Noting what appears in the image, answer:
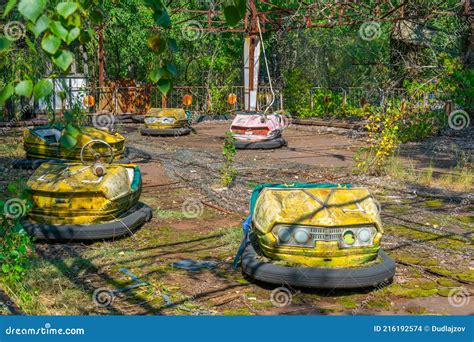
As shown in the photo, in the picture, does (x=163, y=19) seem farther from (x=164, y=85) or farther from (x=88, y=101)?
(x=88, y=101)

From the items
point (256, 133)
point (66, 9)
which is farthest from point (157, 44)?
point (256, 133)

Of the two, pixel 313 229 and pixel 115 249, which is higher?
pixel 313 229

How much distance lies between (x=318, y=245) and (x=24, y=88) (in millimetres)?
3481

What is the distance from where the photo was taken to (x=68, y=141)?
1895 millimetres

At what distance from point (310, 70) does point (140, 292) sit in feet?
87.4

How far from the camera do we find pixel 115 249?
6191mm

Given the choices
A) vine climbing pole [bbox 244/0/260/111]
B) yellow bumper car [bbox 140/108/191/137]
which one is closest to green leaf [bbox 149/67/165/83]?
yellow bumper car [bbox 140/108/191/137]

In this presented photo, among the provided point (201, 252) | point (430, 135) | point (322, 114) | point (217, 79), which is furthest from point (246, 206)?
point (217, 79)

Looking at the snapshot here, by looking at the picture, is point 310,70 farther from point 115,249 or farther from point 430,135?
point 115,249

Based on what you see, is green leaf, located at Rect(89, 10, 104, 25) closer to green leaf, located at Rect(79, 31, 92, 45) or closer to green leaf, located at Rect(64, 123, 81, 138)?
green leaf, located at Rect(79, 31, 92, 45)

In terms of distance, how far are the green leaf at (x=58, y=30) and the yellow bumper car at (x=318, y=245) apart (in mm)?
3352

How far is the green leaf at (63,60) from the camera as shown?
1804mm

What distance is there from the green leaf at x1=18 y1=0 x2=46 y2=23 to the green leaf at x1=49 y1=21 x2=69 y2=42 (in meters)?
0.07

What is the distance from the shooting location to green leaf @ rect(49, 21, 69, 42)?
71.6 inches
